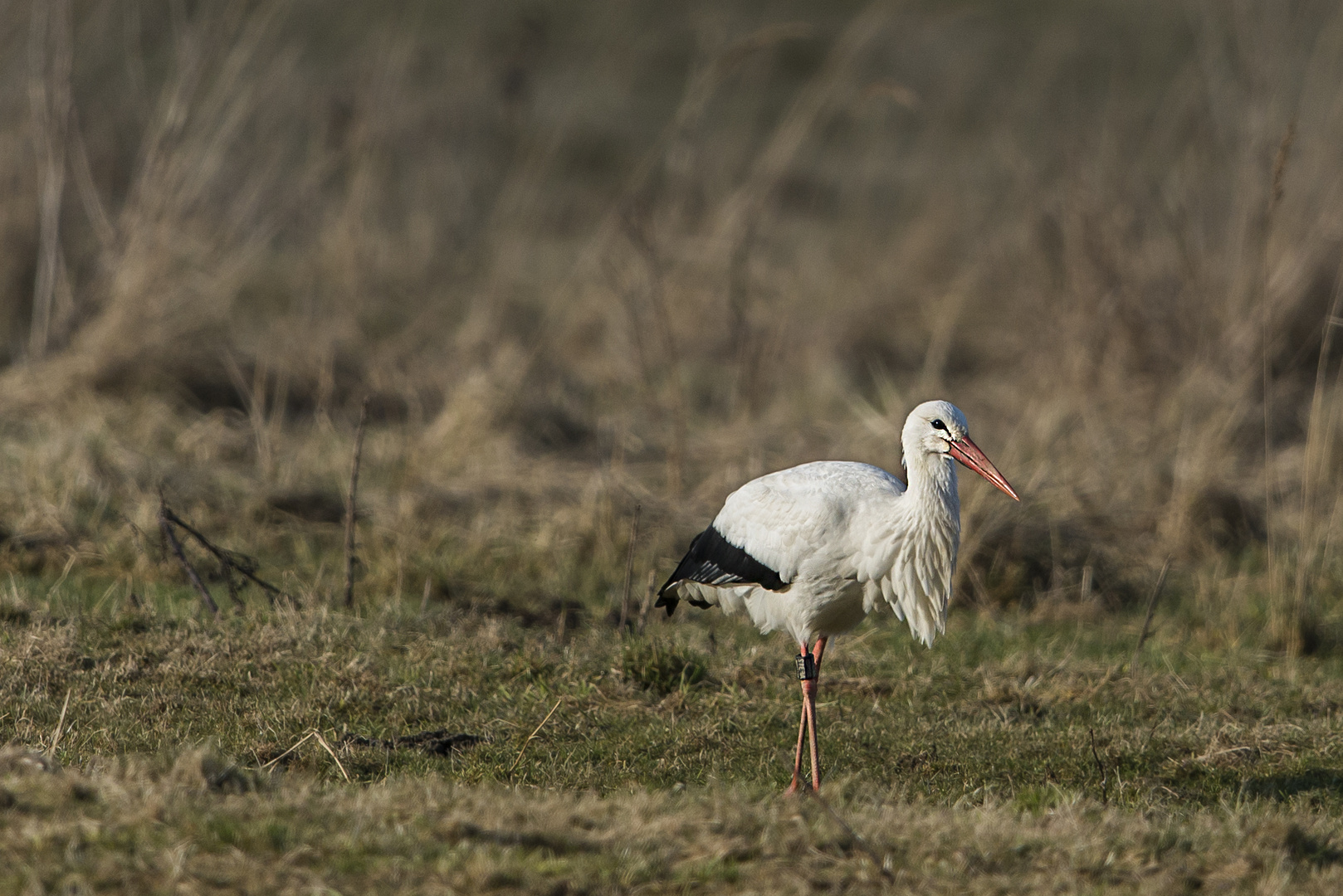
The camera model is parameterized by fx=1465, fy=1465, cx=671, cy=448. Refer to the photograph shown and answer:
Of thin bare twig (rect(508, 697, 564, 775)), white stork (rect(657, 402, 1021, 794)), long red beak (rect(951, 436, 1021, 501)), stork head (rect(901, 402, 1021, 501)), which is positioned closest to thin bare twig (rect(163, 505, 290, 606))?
thin bare twig (rect(508, 697, 564, 775))

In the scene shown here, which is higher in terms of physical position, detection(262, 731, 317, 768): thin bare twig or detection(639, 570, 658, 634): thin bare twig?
detection(639, 570, 658, 634): thin bare twig

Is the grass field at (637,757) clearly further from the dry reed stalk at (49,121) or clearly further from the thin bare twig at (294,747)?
the dry reed stalk at (49,121)

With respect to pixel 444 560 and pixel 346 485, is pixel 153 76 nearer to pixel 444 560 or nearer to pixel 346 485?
pixel 346 485

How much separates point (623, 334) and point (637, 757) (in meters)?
6.74

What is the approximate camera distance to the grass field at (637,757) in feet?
10.9

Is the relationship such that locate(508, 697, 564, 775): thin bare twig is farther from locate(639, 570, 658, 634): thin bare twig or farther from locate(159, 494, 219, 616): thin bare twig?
locate(159, 494, 219, 616): thin bare twig

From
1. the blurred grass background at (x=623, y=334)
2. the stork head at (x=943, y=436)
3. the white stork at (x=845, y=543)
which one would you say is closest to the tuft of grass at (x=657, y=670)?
the white stork at (x=845, y=543)

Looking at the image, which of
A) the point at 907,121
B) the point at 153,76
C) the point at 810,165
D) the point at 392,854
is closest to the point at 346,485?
the point at 392,854

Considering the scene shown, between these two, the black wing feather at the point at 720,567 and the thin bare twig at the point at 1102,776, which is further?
the black wing feather at the point at 720,567

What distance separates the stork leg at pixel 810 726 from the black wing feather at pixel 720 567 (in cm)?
27

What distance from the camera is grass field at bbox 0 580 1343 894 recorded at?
332 cm

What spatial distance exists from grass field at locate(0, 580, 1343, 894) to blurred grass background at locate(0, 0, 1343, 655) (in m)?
0.86

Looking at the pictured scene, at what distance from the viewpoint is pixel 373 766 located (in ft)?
14.7

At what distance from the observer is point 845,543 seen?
4793 mm
